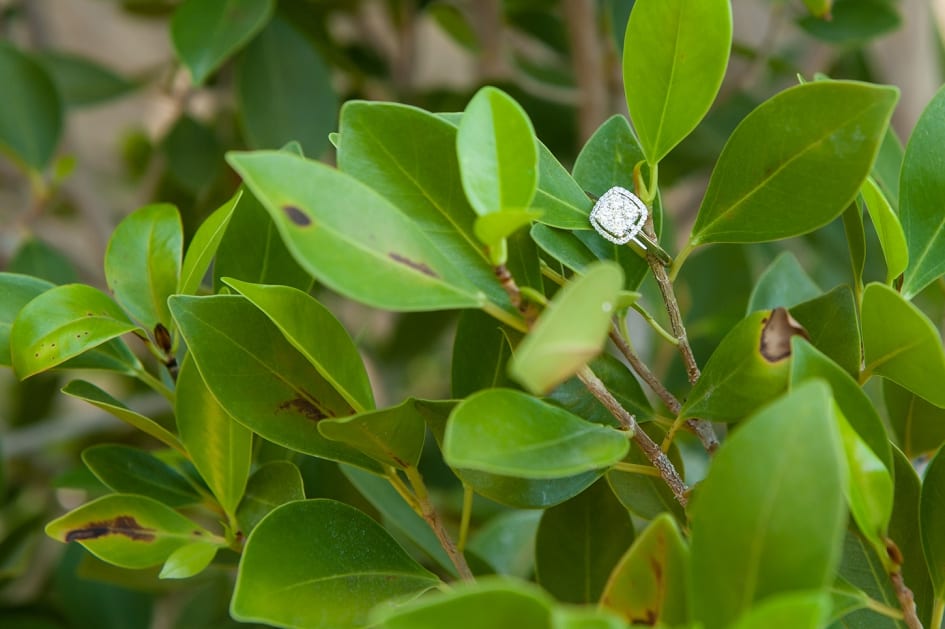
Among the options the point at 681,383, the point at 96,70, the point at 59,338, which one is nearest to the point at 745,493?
the point at 59,338

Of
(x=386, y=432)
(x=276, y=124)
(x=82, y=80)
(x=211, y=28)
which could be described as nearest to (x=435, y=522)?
(x=386, y=432)

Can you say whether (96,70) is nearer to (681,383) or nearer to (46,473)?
(46,473)

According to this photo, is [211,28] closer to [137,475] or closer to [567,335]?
[137,475]

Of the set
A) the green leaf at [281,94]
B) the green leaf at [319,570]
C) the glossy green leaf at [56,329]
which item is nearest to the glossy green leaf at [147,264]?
the glossy green leaf at [56,329]

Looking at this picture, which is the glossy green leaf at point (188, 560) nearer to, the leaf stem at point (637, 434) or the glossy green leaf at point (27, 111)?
the leaf stem at point (637, 434)

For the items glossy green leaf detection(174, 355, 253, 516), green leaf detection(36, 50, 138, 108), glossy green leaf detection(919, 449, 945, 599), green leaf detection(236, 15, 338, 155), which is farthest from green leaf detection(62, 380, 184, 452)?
green leaf detection(36, 50, 138, 108)

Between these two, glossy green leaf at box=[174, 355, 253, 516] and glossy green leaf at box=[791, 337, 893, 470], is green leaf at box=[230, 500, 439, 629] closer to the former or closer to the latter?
glossy green leaf at box=[174, 355, 253, 516]
